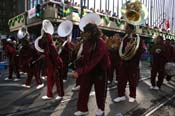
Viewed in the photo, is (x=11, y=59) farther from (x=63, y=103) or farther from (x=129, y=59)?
(x=129, y=59)

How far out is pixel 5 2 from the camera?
6650 cm

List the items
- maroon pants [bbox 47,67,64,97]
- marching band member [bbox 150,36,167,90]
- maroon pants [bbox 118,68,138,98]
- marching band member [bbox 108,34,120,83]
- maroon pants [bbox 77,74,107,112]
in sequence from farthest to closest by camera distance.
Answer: marching band member [bbox 108,34,120,83], marching band member [bbox 150,36,167,90], maroon pants [bbox 47,67,64,97], maroon pants [bbox 118,68,138,98], maroon pants [bbox 77,74,107,112]

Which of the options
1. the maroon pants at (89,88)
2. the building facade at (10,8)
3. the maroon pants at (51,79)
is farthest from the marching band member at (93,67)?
the building facade at (10,8)

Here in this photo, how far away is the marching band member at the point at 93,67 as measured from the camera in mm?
7430

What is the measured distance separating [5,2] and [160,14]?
25.4 m

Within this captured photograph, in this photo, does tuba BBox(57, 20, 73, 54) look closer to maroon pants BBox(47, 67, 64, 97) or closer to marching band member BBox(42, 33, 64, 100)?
marching band member BBox(42, 33, 64, 100)

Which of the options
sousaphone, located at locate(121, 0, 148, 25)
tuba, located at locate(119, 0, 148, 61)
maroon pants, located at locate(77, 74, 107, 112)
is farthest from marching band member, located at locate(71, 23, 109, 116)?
sousaphone, located at locate(121, 0, 148, 25)

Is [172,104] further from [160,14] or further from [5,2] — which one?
[5,2]

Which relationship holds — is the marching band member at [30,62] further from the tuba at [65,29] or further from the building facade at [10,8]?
the building facade at [10,8]

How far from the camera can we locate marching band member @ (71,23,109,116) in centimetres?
743

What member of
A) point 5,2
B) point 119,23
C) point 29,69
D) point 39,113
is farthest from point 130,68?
point 5,2

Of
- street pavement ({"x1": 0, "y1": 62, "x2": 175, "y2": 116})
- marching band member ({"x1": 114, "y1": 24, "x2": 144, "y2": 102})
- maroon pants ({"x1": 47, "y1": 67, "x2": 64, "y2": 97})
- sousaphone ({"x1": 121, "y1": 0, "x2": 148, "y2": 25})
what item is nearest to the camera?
street pavement ({"x1": 0, "y1": 62, "x2": 175, "y2": 116})

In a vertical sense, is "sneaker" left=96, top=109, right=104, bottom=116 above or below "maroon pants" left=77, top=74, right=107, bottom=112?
below

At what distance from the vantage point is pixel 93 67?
7.46m
